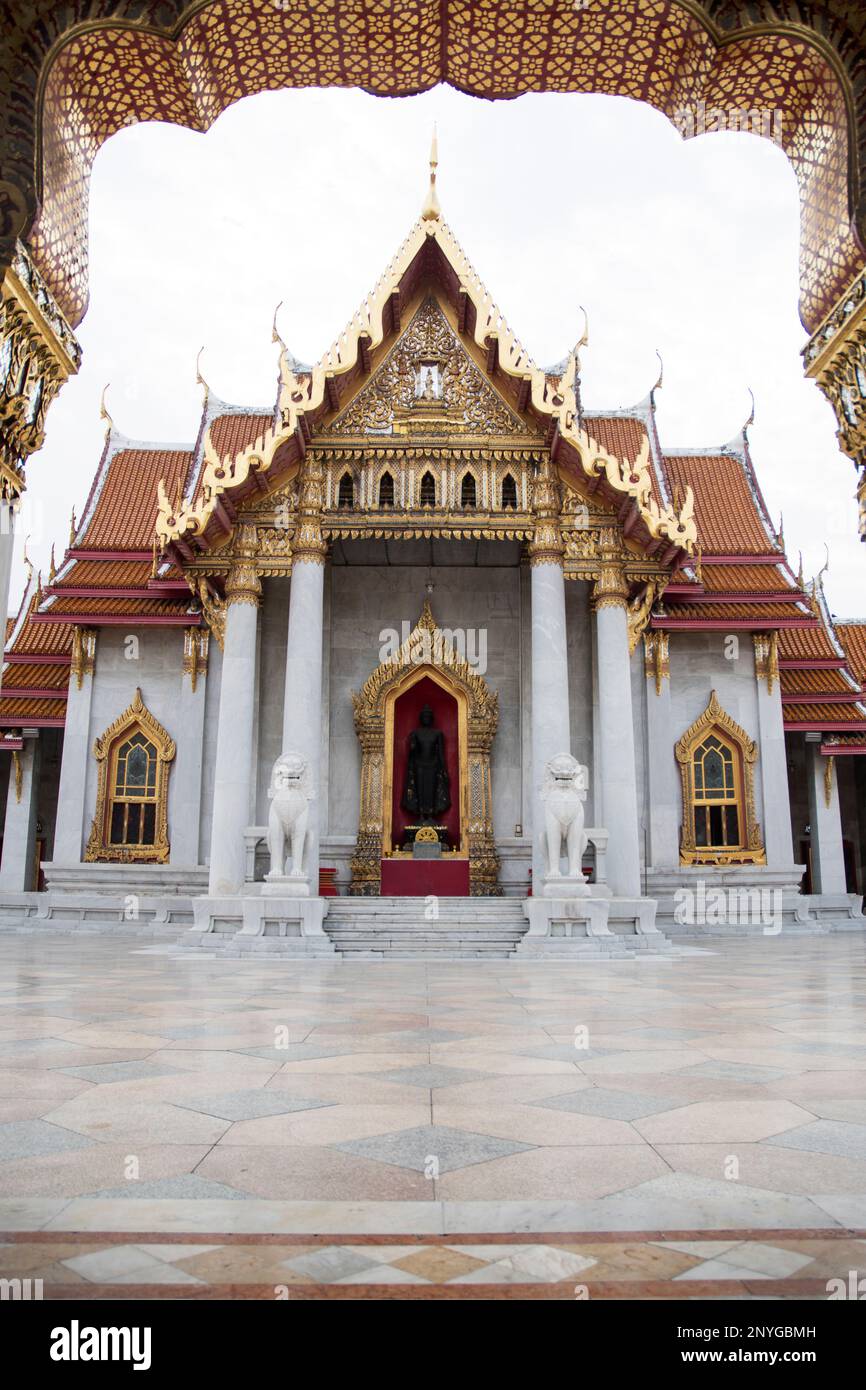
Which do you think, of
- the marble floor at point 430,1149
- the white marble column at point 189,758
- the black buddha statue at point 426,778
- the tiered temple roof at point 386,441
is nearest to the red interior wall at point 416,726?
the black buddha statue at point 426,778

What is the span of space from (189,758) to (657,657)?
760 cm

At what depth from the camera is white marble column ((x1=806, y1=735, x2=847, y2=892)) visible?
19031 mm

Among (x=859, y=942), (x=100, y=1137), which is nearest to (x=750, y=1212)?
(x=100, y=1137)

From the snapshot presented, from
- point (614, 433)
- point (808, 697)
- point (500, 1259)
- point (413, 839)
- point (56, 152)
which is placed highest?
point (614, 433)

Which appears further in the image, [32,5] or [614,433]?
[614,433]

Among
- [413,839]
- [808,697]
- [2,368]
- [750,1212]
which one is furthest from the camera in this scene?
[808,697]

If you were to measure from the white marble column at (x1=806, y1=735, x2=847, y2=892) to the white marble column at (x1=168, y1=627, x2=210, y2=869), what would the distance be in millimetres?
10907

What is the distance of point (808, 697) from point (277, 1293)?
19.2 metres

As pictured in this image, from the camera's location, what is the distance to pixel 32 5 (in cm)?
354

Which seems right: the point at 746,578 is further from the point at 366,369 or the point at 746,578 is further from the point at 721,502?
the point at 366,369

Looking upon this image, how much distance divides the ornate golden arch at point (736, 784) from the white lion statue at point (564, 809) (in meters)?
5.14

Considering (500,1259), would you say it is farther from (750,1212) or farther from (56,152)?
A: (56,152)

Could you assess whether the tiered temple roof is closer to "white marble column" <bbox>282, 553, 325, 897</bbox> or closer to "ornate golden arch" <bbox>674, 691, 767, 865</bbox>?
"white marble column" <bbox>282, 553, 325, 897</bbox>

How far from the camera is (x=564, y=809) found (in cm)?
1201
